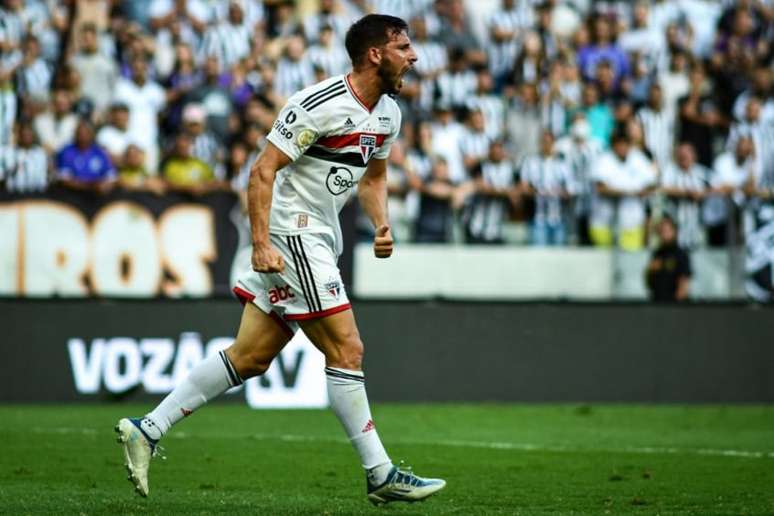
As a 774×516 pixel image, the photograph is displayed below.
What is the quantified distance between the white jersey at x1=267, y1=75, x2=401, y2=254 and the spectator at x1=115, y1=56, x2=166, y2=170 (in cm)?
871

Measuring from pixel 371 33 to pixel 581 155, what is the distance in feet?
30.5

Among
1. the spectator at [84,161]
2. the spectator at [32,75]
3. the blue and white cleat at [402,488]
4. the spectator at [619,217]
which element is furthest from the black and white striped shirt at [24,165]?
the blue and white cleat at [402,488]

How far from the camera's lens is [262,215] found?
284 inches

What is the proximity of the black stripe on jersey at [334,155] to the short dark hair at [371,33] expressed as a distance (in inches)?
18.5

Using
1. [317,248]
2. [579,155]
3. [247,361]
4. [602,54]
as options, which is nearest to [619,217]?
[579,155]

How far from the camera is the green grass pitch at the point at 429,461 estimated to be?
7.70 meters

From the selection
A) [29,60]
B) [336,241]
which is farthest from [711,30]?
[336,241]

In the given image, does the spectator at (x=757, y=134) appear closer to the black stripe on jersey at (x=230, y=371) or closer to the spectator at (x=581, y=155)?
the spectator at (x=581, y=155)

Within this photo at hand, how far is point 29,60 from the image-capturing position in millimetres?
16719

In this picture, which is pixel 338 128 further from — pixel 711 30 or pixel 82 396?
pixel 711 30

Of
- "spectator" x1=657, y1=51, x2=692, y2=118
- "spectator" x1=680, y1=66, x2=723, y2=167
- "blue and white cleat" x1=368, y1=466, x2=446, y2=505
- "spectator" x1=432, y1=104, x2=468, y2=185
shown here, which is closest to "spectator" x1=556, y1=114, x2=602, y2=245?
"spectator" x1=432, y1=104, x2=468, y2=185

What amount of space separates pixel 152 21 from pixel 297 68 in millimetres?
2200

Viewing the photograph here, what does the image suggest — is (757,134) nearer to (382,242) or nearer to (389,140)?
(389,140)

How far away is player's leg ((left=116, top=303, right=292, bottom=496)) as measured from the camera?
297 inches
